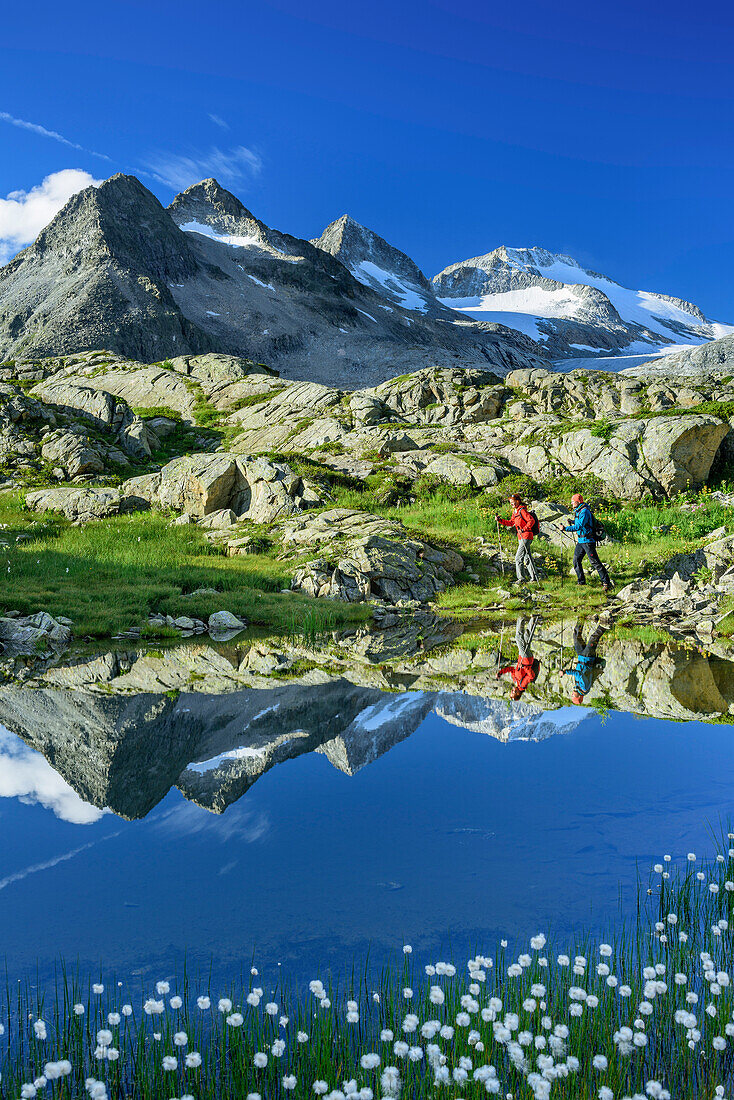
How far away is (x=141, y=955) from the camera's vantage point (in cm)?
490

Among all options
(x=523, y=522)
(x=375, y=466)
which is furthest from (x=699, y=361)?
(x=523, y=522)

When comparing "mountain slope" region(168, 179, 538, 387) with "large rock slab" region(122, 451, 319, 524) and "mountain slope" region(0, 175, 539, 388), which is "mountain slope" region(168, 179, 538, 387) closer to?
"mountain slope" region(0, 175, 539, 388)

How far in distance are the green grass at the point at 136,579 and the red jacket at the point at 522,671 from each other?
6745mm

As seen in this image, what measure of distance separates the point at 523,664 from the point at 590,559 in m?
10.6

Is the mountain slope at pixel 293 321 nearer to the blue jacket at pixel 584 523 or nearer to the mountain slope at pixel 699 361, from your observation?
the mountain slope at pixel 699 361

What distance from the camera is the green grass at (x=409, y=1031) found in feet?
12.1

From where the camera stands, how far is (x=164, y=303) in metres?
140

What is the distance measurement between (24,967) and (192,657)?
36.6ft

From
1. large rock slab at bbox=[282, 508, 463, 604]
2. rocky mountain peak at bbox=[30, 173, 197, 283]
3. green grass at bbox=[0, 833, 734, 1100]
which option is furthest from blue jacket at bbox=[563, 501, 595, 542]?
rocky mountain peak at bbox=[30, 173, 197, 283]

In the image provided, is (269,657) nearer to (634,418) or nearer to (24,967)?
(24,967)

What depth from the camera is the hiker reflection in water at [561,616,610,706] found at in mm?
12344

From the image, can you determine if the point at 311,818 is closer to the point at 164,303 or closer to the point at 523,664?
the point at 523,664

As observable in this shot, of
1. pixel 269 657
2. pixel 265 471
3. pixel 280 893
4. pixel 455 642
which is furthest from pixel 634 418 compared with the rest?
pixel 280 893

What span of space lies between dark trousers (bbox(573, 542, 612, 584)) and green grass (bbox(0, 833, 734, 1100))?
19.3m
